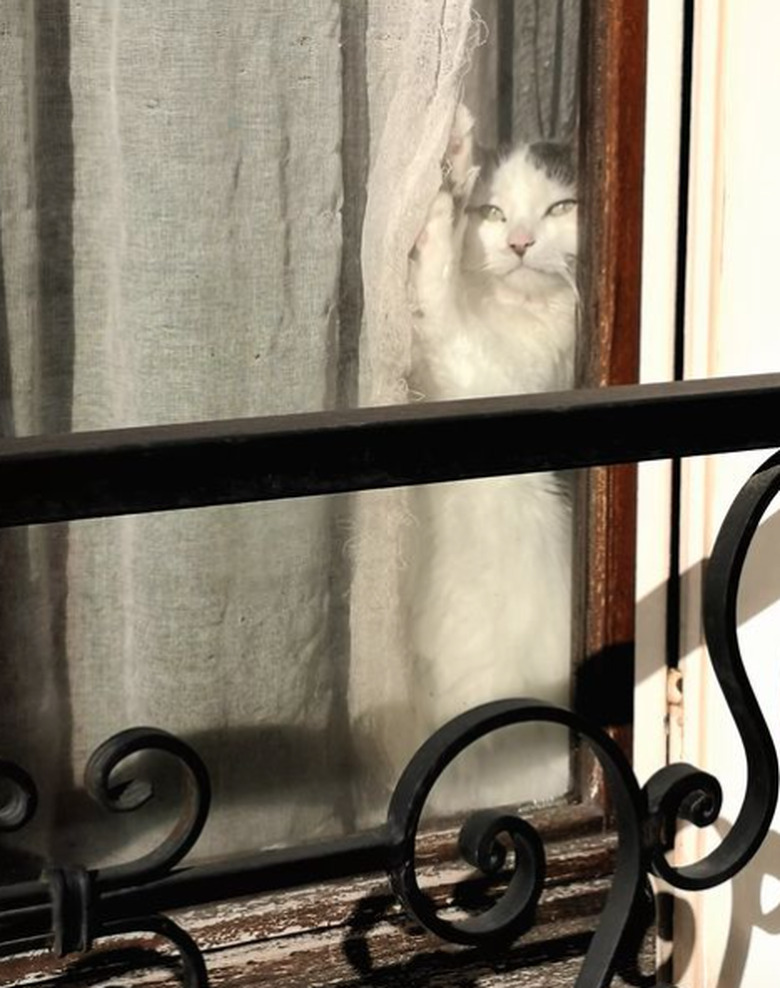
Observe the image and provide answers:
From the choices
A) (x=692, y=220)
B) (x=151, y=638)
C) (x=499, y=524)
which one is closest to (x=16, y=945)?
(x=151, y=638)

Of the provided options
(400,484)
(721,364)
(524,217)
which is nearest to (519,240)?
(524,217)

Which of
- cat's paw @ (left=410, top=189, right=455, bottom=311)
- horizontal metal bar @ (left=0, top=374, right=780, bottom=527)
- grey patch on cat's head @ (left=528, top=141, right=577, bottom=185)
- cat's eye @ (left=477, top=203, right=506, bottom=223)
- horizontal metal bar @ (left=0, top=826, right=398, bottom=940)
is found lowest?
horizontal metal bar @ (left=0, top=826, right=398, bottom=940)

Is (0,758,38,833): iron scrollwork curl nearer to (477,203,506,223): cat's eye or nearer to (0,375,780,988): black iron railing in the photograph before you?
(0,375,780,988): black iron railing

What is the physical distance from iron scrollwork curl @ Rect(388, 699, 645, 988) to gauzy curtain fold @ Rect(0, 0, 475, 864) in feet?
0.88

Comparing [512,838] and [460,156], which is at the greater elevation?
[460,156]

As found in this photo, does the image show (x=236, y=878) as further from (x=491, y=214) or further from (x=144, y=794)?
(x=491, y=214)

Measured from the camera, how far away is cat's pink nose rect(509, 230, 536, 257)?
1305 mm

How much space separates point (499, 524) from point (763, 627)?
23cm

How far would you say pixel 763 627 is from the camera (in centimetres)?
130

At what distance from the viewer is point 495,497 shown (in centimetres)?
135

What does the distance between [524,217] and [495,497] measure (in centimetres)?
23

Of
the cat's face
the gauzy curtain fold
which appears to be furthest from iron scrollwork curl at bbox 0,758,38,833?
the cat's face

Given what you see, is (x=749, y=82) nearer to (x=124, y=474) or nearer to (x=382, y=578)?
(x=382, y=578)

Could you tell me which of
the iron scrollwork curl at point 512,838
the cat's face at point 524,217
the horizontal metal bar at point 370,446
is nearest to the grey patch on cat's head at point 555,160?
the cat's face at point 524,217
